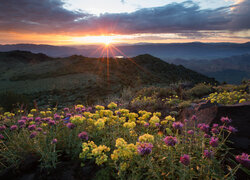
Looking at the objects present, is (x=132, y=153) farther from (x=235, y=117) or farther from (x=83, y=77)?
(x=83, y=77)

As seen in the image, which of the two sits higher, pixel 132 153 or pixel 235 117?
pixel 132 153

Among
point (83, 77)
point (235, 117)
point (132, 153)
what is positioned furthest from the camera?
point (83, 77)

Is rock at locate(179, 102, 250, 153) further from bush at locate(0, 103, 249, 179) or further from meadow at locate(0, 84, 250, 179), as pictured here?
bush at locate(0, 103, 249, 179)

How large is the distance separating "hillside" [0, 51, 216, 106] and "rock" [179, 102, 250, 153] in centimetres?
1037

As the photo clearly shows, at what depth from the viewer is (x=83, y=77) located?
23297mm

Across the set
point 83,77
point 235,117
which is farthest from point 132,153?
point 83,77

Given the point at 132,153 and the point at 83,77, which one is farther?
the point at 83,77

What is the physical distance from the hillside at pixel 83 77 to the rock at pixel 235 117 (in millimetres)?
10366

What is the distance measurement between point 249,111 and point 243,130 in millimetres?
694

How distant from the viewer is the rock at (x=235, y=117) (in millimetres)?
2686

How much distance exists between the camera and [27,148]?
8.57 ft

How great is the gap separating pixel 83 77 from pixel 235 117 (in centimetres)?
2189

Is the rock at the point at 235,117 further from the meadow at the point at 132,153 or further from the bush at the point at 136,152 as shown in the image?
the bush at the point at 136,152

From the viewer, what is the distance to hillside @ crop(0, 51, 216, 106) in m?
17.8
